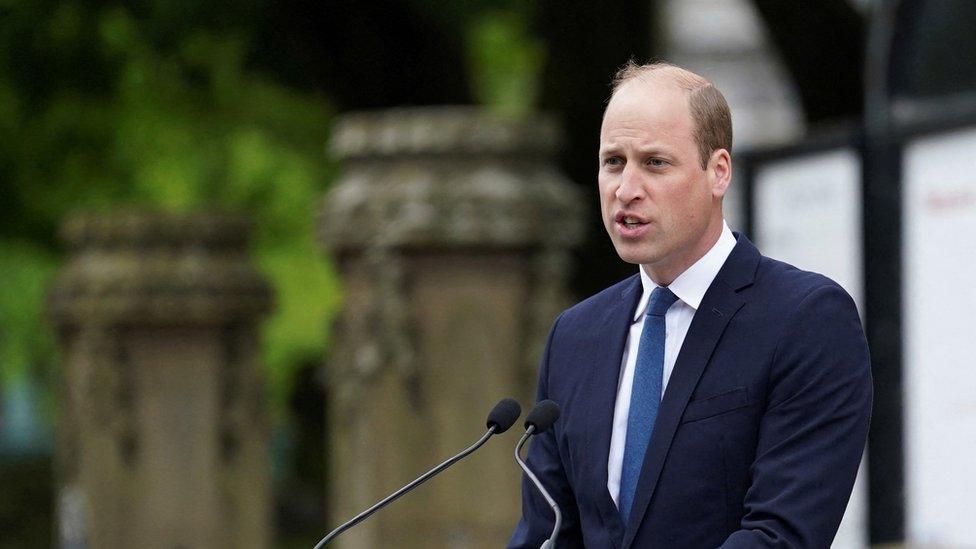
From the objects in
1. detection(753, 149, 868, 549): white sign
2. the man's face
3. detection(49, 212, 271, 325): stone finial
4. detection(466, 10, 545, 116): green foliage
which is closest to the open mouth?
the man's face

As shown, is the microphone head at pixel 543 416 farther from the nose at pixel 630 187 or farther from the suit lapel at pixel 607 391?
the nose at pixel 630 187

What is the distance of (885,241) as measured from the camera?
6.50 m

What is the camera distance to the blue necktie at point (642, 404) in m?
2.86

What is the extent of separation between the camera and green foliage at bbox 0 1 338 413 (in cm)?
1029

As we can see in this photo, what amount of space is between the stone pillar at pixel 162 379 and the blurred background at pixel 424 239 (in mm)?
13

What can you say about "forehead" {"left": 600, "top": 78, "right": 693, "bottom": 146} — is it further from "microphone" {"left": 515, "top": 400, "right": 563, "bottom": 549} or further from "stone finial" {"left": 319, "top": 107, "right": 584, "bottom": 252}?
"stone finial" {"left": 319, "top": 107, "right": 584, "bottom": 252}

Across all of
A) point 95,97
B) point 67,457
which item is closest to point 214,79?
point 95,97

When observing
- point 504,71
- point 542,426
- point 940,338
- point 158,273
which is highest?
point 504,71

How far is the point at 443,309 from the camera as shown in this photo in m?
8.23

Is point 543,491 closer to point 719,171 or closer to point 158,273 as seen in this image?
point 719,171

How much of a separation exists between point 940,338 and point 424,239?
2.64 meters

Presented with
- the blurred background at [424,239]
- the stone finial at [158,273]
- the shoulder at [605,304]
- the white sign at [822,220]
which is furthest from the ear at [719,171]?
the stone finial at [158,273]

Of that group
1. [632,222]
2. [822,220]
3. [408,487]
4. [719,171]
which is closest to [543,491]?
[408,487]

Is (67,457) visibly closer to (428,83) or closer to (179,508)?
(179,508)
